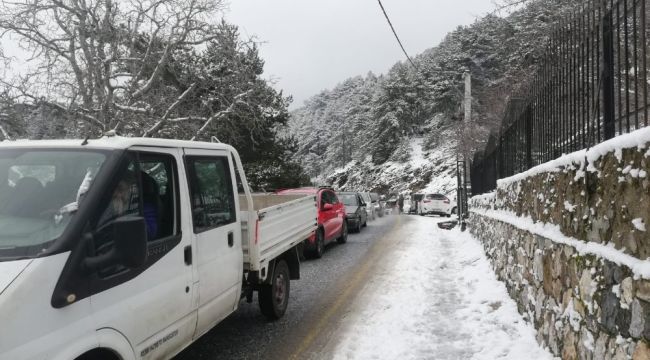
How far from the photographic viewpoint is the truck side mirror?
298cm

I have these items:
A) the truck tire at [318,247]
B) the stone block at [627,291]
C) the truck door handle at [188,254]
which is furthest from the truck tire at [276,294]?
the truck tire at [318,247]

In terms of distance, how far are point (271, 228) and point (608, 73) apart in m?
3.84

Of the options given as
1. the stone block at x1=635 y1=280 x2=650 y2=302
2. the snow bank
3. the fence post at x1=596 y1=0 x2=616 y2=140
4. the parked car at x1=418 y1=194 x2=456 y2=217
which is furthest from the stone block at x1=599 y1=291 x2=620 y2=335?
the parked car at x1=418 y1=194 x2=456 y2=217

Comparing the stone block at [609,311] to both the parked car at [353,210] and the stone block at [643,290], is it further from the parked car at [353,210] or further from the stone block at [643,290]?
the parked car at [353,210]

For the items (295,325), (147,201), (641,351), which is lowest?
(295,325)

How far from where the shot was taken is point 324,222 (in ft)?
42.8

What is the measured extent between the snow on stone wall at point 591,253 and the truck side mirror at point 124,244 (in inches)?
112

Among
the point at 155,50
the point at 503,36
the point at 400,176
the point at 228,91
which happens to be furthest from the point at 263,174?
the point at 400,176

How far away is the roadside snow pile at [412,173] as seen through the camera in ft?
218

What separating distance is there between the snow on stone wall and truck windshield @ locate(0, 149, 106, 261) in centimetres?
326

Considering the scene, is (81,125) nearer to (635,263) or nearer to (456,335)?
(456,335)

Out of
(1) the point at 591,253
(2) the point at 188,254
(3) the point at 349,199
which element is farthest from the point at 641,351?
(3) the point at 349,199

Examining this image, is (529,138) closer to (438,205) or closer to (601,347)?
(601,347)

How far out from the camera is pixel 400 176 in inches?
3098
